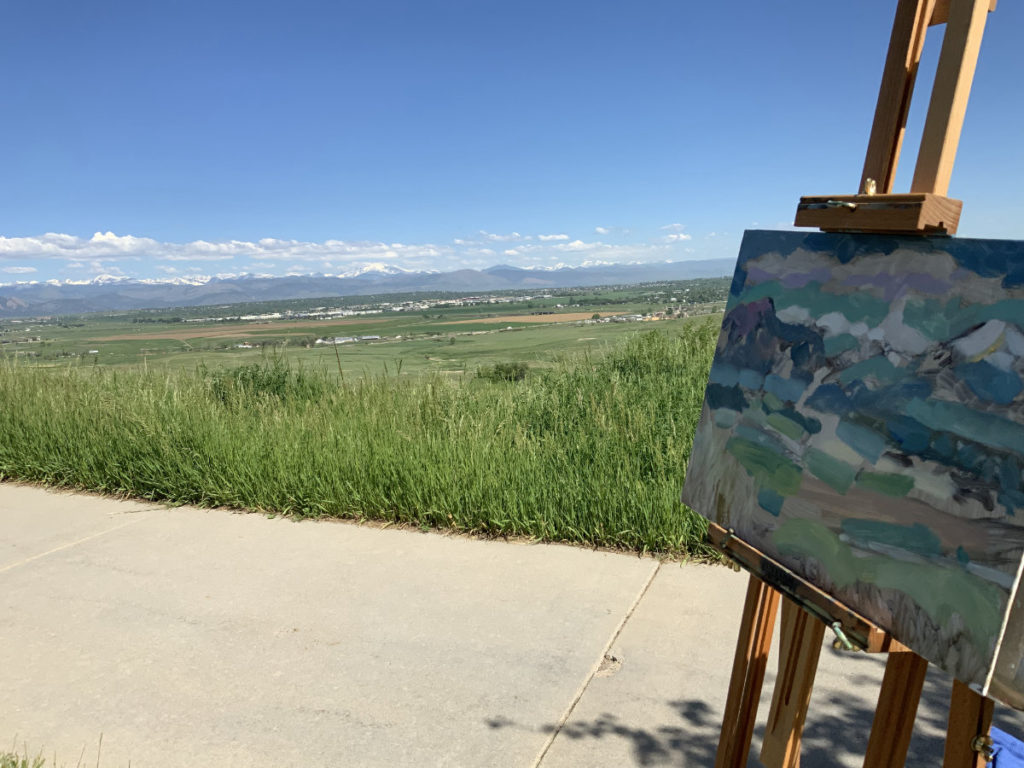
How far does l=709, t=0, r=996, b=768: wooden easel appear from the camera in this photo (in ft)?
5.08

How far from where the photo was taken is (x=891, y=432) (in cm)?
156

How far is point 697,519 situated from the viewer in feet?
14.1

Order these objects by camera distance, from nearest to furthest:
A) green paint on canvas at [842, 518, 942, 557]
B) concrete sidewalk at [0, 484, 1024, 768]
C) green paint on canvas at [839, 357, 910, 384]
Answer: green paint on canvas at [842, 518, 942, 557] → green paint on canvas at [839, 357, 910, 384] → concrete sidewalk at [0, 484, 1024, 768]

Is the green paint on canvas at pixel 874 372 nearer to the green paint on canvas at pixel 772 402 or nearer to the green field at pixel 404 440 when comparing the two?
the green paint on canvas at pixel 772 402

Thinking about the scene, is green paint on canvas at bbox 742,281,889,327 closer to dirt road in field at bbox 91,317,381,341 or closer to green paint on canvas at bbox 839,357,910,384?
green paint on canvas at bbox 839,357,910,384

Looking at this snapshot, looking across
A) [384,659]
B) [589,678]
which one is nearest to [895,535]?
[589,678]

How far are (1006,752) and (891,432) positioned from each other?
38.6 inches

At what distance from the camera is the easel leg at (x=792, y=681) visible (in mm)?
→ 1937

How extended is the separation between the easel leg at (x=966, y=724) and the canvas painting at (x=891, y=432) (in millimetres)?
220

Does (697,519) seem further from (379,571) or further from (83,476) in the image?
(83,476)

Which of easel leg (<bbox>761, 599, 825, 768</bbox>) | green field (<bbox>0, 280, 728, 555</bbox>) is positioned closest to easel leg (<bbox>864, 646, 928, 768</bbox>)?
easel leg (<bbox>761, 599, 825, 768</bbox>)

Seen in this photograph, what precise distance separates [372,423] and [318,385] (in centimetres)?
231

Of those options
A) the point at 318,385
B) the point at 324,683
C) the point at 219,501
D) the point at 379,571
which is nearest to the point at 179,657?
the point at 324,683

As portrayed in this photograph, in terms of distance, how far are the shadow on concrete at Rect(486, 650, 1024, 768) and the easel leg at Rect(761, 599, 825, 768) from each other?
58 centimetres
